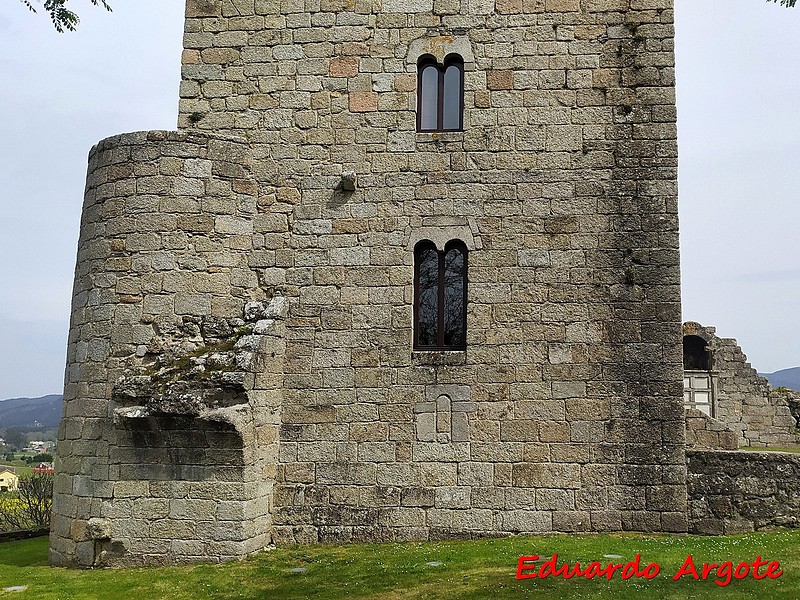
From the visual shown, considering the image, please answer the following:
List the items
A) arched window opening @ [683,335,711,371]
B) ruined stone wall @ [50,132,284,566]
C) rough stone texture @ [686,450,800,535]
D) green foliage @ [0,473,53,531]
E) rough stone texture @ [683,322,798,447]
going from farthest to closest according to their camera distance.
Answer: arched window opening @ [683,335,711,371], rough stone texture @ [683,322,798,447], green foliage @ [0,473,53,531], rough stone texture @ [686,450,800,535], ruined stone wall @ [50,132,284,566]

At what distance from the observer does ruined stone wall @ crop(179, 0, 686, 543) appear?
984 centimetres

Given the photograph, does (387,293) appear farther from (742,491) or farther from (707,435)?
(742,491)

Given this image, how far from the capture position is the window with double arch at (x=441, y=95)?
10.7 metres

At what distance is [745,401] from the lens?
757 inches

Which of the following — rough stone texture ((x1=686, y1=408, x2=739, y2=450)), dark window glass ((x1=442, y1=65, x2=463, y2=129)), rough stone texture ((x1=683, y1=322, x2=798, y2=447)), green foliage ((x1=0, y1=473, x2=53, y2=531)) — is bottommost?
green foliage ((x1=0, y1=473, x2=53, y2=531))

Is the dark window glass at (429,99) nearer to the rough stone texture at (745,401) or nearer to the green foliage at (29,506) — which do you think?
the green foliage at (29,506)

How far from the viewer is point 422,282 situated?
34.3ft

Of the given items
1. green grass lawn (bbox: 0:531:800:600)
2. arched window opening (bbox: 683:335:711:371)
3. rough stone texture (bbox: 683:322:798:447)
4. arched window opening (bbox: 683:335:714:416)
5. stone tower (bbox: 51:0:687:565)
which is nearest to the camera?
green grass lawn (bbox: 0:531:800:600)

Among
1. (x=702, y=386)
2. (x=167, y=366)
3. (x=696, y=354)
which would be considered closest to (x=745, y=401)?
(x=702, y=386)

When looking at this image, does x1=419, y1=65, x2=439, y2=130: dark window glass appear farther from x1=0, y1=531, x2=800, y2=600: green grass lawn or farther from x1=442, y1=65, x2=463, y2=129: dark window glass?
x1=0, y1=531, x2=800, y2=600: green grass lawn

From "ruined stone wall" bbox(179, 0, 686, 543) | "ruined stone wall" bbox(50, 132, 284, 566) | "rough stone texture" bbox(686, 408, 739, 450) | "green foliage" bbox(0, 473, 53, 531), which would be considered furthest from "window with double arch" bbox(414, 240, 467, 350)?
"green foliage" bbox(0, 473, 53, 531)

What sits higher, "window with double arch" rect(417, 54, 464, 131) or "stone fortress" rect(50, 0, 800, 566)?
"window with double arch" rect(417, 54, 464, 131)

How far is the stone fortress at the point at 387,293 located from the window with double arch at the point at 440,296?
0.10 feet

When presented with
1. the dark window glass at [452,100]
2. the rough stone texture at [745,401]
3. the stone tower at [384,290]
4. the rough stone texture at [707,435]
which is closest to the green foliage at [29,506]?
the stone tower at [384,290]
